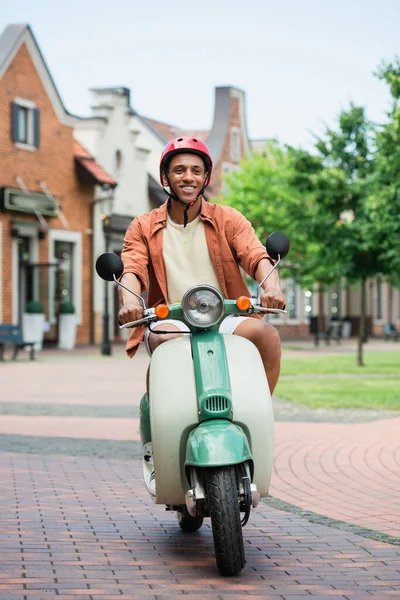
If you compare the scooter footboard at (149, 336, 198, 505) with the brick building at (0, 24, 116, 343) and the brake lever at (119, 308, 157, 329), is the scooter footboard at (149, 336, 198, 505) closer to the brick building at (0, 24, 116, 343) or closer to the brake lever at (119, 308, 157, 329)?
the brake lever at (119, 308, 157, 329)

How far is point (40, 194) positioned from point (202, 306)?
2731 centimetres

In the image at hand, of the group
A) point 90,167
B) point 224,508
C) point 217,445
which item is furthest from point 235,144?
point 224,508

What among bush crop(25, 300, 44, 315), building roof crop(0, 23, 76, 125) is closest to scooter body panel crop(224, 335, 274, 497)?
bush crop(25, 300, 44, 315)

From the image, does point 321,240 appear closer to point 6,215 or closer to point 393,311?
Result: point 6,215

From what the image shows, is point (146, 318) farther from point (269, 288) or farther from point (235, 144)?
point (235, 144)

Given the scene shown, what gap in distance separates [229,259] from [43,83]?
2768cm

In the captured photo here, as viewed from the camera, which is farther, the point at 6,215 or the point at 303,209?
the point at 6,215

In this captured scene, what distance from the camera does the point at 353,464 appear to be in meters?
8.57

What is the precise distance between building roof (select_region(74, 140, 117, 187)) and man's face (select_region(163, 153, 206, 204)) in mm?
28082

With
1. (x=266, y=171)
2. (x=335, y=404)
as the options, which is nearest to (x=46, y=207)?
(x=266, y=171)

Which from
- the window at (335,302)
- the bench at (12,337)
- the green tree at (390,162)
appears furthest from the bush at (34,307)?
the window at (335,302)

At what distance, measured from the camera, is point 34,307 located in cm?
2936

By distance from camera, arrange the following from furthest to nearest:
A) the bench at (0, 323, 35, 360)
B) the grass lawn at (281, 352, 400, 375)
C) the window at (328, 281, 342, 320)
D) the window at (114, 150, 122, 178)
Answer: the window at (328, 281, 342, 320) → the window at (114, 150, 122, 178) → the bench at (0, 323, 35, 360) → the grass lawn at (281, 352, 400, 375)

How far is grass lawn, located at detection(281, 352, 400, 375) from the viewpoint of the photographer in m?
21.7
